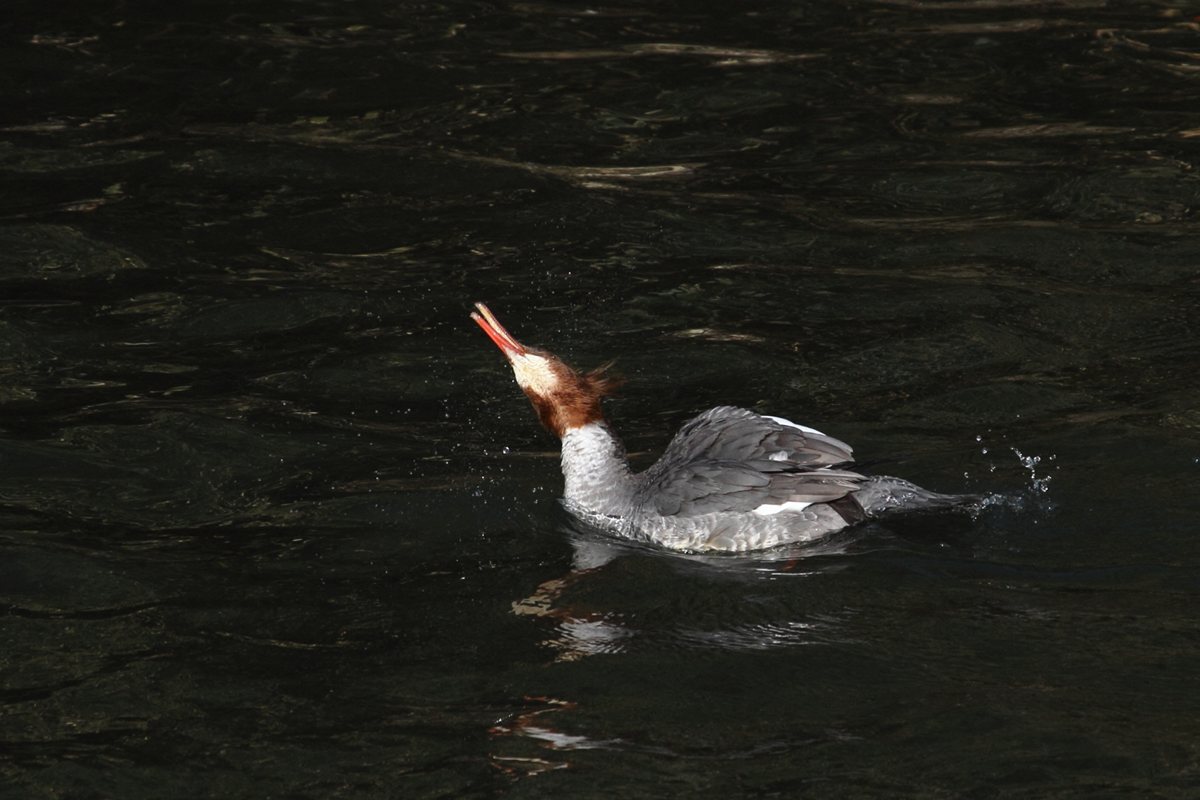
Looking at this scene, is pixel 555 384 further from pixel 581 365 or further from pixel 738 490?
pixel 581 365

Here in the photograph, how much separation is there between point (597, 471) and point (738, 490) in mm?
795

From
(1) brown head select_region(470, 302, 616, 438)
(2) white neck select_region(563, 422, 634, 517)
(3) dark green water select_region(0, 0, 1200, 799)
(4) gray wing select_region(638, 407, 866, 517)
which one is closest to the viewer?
(3) dark green water select_region(0, 0, 1200, 799)

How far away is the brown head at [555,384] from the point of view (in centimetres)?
813

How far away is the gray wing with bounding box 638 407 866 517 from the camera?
24.2 ft

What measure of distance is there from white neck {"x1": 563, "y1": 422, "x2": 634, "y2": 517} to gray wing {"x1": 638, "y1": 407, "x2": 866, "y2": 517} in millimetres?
152

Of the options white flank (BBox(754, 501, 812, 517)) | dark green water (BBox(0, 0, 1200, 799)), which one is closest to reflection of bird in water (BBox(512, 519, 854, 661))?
dark green water (BBox(0, 0, 1200, 799))

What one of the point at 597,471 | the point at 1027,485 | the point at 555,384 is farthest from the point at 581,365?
the point at 1027,485


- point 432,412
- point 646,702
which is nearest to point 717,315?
point 432,412

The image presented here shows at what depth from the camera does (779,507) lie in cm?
746

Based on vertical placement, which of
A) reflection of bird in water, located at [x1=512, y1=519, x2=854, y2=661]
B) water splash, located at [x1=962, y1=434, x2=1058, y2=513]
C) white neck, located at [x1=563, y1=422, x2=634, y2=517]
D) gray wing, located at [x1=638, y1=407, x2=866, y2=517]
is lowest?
reflection of bird in water, located at [x1=512, y1=519, x2=854, y2=661]

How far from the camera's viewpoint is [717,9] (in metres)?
14.3

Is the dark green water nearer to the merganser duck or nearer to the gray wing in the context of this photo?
the merganser duck

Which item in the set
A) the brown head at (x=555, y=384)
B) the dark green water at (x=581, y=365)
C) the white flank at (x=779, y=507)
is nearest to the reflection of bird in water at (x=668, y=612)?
the dark green water at (x=581, y=365)

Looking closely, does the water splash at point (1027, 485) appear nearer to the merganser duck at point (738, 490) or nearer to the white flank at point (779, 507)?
the merganser duck at point (738, 490)
